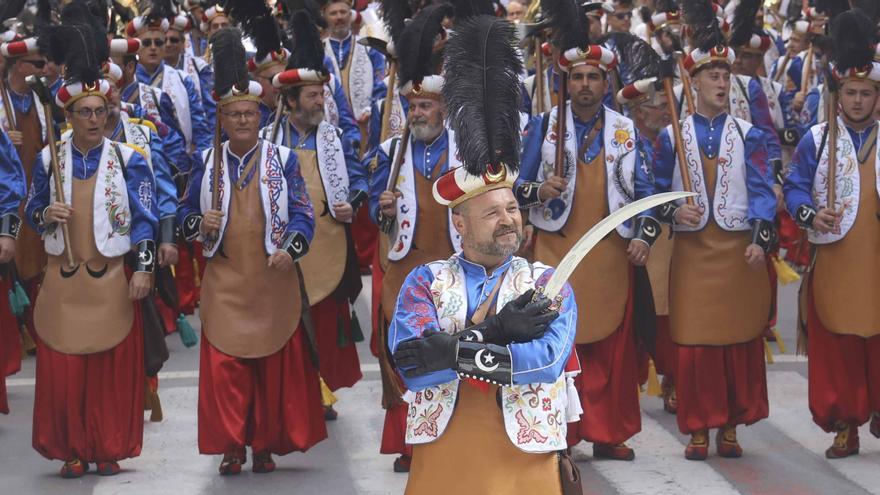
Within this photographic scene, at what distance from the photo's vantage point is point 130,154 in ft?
30.0

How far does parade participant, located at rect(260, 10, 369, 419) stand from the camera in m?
10.5

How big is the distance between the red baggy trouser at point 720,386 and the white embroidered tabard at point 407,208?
1.49m

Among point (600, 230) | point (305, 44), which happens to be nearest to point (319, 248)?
point (305, 44)

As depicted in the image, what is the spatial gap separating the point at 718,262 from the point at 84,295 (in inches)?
136

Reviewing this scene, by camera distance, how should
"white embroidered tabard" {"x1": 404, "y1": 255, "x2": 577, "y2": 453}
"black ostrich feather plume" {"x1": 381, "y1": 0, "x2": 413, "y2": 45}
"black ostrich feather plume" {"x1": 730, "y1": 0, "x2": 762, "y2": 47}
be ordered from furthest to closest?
"black ostrich feather plume" {"x1": 730, "y1": 0, "x2": 762, "y2": 47}
"black ostrich feather plume" {"x1": 381, "y1": 0, "x2": 413, "y2": 45}
"white embroidered tabard" {"x1": 404, "y1": 255, "x2": 577, "y2": 453}

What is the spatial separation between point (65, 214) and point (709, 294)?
3.52 metres

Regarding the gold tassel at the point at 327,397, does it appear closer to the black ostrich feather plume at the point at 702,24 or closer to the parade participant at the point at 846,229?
the parade participant at the point at 846,229

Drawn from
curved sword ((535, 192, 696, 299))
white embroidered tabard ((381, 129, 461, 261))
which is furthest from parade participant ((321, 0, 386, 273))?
curved sword ((535, 192, 696, 299))

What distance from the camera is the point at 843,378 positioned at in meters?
9.39

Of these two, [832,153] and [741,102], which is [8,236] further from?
[741,102]

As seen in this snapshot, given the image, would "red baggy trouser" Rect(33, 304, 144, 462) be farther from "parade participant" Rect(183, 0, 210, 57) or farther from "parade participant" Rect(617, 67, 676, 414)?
"parade participant" Rect(183, 0, 210, 57)

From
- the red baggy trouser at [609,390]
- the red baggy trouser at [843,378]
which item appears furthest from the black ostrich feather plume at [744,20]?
the red baggy trouser at [609,390]

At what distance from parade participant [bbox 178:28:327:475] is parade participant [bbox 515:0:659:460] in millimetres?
1322

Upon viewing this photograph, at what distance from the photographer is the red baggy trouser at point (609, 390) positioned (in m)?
9.23
